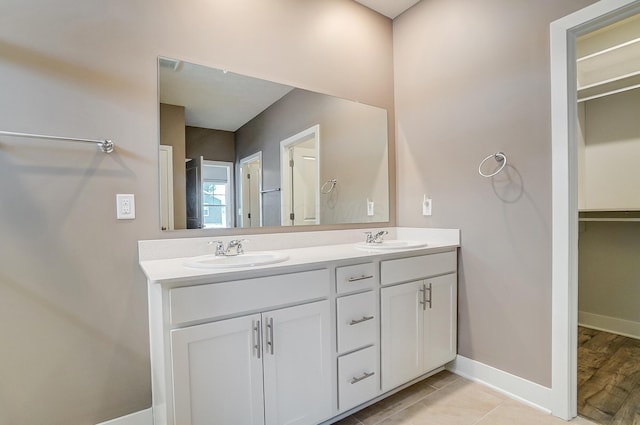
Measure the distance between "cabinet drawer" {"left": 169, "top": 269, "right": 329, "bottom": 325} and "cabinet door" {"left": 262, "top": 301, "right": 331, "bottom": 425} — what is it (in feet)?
0.18

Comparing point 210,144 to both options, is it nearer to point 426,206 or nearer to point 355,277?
point 355,277

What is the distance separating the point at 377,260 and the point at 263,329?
→ 71 cm

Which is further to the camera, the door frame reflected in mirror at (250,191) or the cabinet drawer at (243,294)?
the door frame reflected in mirror at (250,191)

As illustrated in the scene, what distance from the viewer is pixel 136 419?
1.49 meters

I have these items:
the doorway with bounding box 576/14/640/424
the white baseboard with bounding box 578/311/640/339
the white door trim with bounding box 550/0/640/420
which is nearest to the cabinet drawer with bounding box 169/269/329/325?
the white door trim with bounding box 550/0/640/420

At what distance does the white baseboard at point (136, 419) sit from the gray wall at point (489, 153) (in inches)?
74.5

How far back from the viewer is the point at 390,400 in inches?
71.4

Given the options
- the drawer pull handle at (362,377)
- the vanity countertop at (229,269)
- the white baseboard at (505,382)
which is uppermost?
the vanity countertop at (229,269)

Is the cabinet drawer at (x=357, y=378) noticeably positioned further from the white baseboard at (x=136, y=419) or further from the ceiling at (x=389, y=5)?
the ceiling at (x=389, y=5)

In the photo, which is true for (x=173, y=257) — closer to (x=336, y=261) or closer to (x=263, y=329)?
(x=263, y=329)

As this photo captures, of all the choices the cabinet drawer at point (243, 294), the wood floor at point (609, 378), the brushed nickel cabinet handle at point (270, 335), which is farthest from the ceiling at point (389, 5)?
the wood floor at point (609, 378)

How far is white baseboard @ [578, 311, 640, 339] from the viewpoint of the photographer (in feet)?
8.44

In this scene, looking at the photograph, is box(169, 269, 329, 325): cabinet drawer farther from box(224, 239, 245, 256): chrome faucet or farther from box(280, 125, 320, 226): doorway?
box(280, 125, 320, 226): doorway

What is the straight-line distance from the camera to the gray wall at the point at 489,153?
1704 millimetres
